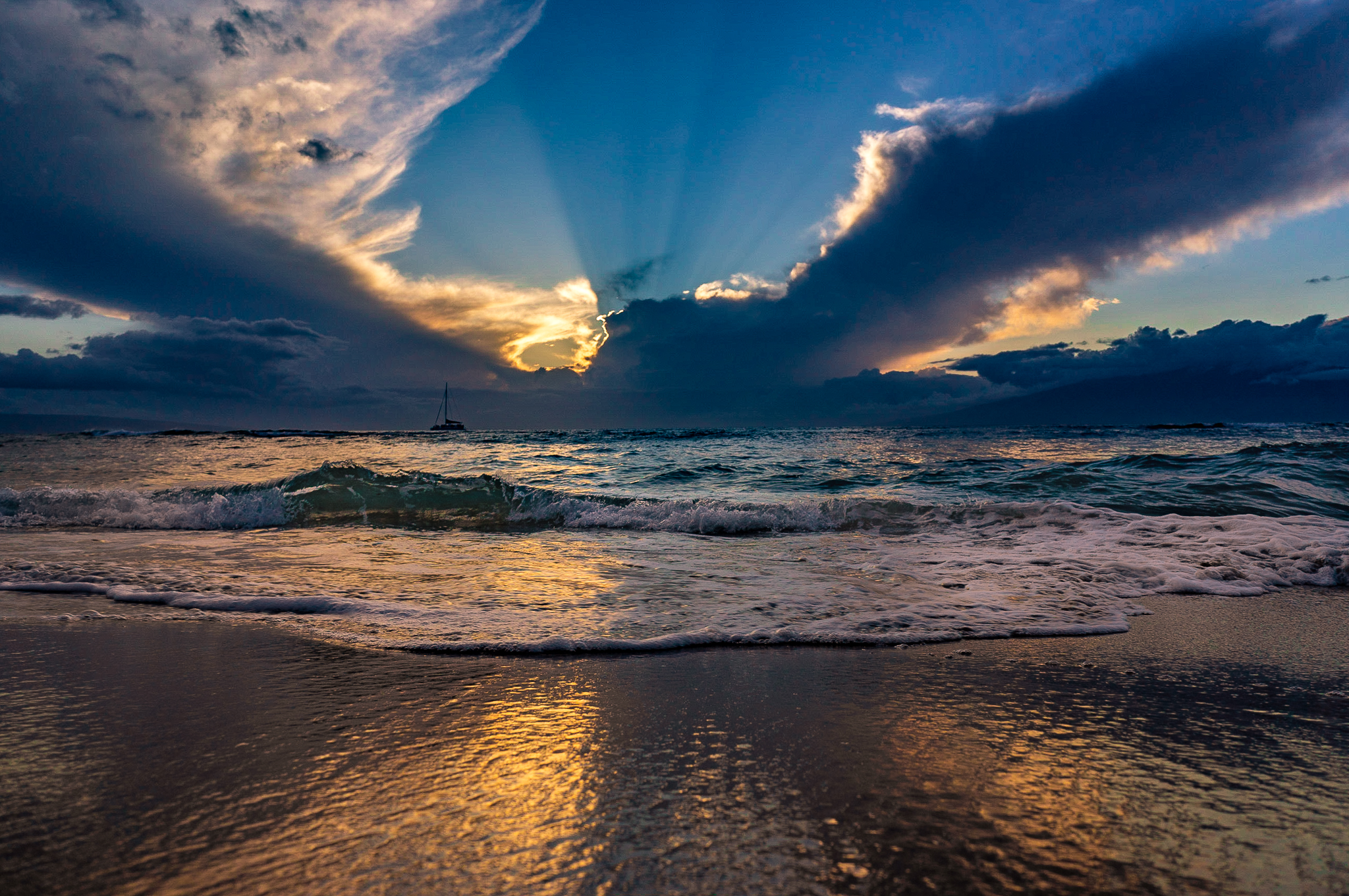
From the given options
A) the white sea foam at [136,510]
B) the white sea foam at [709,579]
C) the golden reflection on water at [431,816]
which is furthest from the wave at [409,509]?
the golden reflection on water at [431,816]

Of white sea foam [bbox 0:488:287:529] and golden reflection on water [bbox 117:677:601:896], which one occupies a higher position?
golden reflection on water [bbox 117:677:601:896]

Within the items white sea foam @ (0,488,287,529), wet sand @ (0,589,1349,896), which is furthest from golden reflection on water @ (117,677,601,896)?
white sea foam @ (0,488,287,529)

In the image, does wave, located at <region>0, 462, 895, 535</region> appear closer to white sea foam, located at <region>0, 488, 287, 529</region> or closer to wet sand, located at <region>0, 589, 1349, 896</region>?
white sea foam, located at <region>0, 488, 287, 529</region>

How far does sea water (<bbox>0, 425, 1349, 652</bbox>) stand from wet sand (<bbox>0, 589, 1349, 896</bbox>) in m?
0.75

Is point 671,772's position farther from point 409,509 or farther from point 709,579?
point 409,509

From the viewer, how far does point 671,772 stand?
2205mm

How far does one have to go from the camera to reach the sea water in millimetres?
4469

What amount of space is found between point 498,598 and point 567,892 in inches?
143

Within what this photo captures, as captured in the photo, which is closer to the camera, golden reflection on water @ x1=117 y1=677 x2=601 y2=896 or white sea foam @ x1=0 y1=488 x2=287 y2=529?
golden reflection on water @ x1=117 y1=677 x2=601 y2=896

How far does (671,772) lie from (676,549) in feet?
18.1

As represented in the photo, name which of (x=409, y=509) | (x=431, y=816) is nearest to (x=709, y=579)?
(x=431, y=816)

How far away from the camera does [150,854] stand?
1719 millimetres

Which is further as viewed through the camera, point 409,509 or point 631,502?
point 631,502

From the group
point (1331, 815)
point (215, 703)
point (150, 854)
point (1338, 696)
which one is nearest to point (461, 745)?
point (150, 854)
